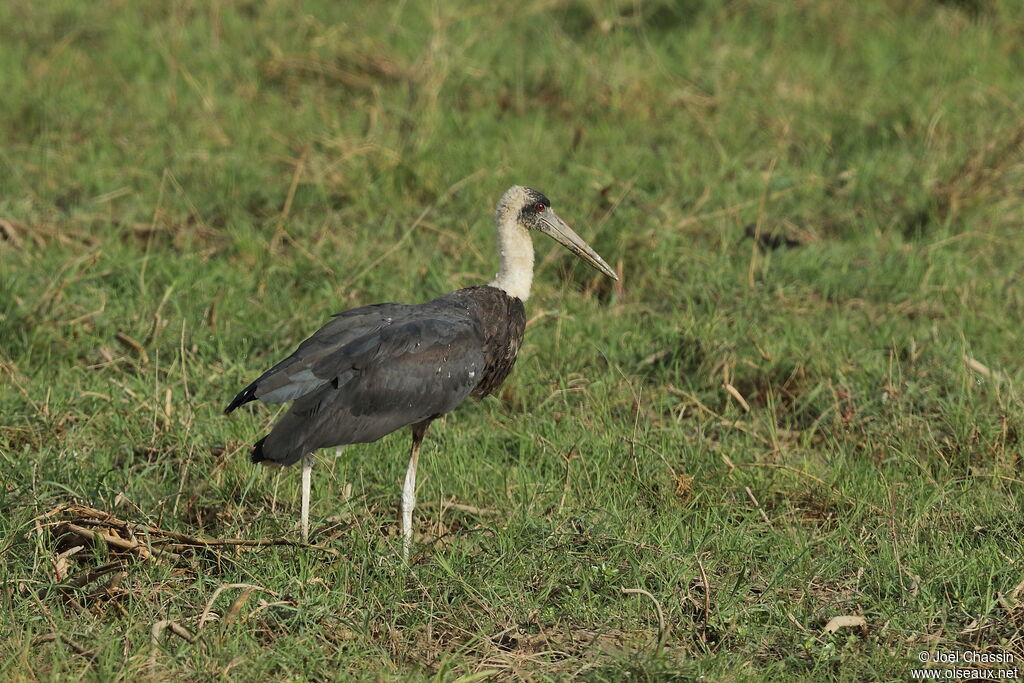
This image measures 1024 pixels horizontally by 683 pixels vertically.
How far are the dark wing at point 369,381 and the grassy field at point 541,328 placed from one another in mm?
378

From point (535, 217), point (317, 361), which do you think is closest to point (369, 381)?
point (317, 361)

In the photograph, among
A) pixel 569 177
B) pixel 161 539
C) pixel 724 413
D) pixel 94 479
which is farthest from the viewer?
pixel 569 177

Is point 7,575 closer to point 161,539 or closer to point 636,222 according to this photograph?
point 161,539

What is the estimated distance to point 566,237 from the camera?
6043 mm

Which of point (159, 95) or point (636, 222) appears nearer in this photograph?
point (636, 222)

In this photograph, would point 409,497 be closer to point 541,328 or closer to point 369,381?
point 369,381

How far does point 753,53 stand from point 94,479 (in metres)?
5.79

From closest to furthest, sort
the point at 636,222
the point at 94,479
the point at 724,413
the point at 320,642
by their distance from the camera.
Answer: the point at 320,642
the point at 94,479
the point at 724,413
the point at 636,222

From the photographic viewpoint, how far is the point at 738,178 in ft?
26.4

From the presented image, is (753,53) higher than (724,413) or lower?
higher

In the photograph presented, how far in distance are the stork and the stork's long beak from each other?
0.55 metres

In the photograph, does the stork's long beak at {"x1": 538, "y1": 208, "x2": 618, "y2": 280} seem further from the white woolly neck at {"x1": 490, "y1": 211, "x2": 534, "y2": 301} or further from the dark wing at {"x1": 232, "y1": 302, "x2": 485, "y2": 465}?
the dark wing at {"x1": 232, "y1": 302, "x2": 485, "y2": 465}

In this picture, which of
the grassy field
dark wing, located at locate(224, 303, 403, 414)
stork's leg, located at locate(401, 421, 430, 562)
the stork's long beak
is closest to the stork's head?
the stork's long beak

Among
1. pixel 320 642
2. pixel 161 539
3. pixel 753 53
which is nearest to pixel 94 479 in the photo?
pixel 161 539
